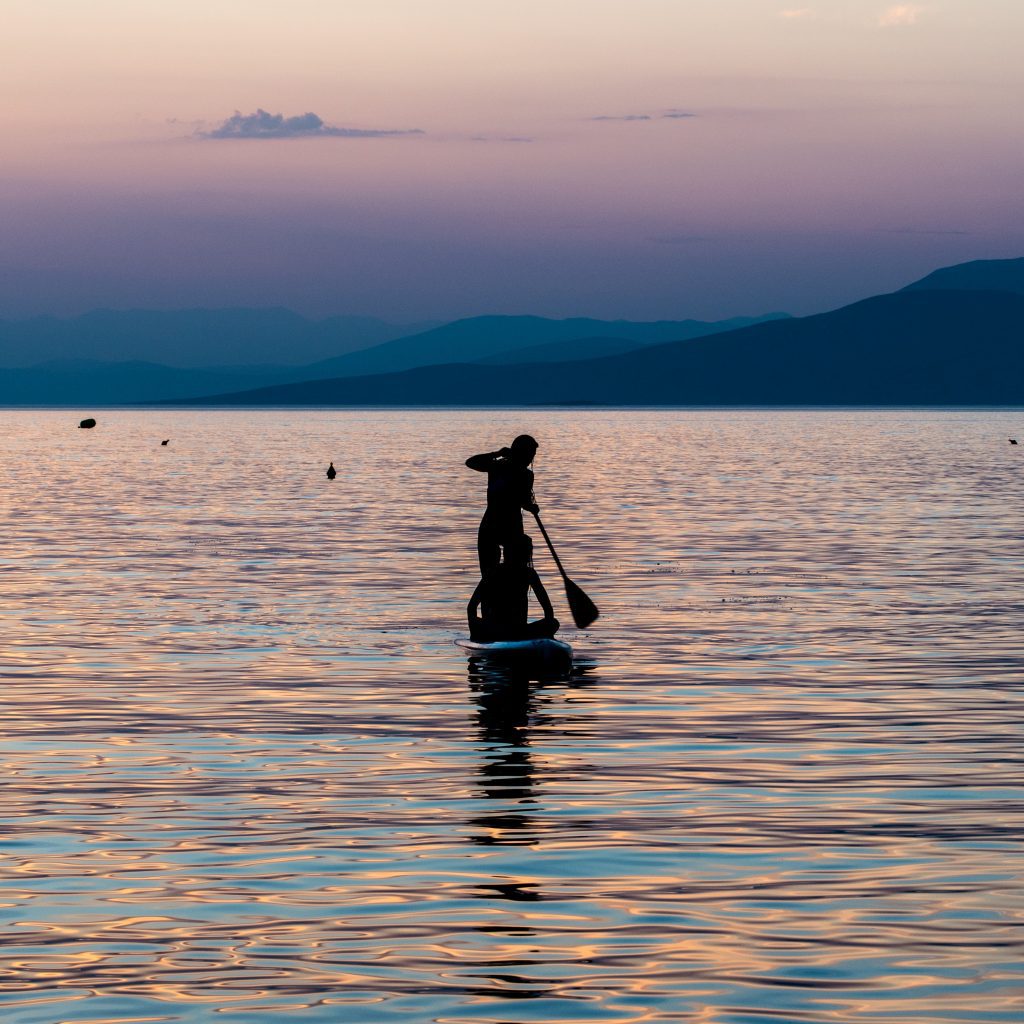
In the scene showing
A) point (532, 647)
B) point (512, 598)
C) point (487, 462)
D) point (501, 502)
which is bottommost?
point (532, 647)

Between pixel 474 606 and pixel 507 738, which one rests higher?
pixel 474 606

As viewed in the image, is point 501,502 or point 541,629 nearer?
point 501,502

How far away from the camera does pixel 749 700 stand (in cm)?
2003

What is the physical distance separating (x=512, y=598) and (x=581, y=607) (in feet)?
7.74

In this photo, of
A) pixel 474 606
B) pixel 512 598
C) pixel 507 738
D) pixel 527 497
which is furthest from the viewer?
pixel 474 606

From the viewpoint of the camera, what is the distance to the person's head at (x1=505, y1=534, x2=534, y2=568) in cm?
2312

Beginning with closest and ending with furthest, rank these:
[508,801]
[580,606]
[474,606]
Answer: [508,801] → [474,606] → [580,606]

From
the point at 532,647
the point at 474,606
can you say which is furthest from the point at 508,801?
the point at 474,606

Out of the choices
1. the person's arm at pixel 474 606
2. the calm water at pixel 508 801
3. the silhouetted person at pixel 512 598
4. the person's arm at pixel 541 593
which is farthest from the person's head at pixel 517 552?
the calm water at pixel 508 801

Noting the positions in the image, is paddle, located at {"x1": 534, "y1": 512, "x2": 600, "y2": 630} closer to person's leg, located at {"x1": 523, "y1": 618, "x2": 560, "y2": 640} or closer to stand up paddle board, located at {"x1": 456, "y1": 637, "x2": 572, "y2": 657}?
person's leg, located at {"x1": 523, "y1": 618, "x2": 560, "y2": 640}

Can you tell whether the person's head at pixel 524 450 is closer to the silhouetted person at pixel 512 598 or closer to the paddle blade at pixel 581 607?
the silhouetted person at pixel 512 598

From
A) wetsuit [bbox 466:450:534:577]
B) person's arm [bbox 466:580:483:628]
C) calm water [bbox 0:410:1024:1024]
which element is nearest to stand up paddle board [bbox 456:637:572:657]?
person's arm [bbox 466:580:483:628]

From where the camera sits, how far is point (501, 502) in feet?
74.9

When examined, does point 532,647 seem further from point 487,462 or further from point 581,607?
point 581,607
